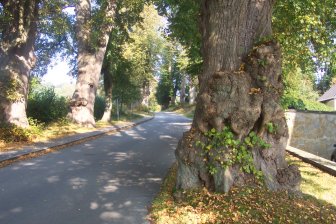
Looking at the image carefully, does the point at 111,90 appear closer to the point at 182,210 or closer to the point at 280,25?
the point at 280,25

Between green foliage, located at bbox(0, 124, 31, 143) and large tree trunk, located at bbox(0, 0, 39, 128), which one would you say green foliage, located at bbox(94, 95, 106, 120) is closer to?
large tree trunk, located at bbox(0, 0, 39, 128)

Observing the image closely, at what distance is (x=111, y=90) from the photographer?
1291 inches

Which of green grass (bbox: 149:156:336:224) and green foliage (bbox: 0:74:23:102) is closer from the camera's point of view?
green grass (bbox: 149:156:336:224)

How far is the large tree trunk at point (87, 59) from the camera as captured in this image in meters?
24.3

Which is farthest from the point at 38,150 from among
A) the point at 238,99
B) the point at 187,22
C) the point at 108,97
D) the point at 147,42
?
the point at 147,42

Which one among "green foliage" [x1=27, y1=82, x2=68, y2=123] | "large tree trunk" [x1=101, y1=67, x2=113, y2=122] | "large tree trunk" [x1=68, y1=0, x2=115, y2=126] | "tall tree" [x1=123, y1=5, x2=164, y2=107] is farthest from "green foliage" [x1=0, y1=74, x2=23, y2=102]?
"tall tree" [x1=123, y1=5, x2=164, y2=107]

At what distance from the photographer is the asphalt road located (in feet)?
21.1

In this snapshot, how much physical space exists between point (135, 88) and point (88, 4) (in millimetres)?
12302

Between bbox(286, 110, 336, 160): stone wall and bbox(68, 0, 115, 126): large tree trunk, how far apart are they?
504 inches

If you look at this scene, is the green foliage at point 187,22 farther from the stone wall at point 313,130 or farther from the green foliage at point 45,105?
the green foliage at point 45,105

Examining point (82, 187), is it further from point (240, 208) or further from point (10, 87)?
point (10, 87)

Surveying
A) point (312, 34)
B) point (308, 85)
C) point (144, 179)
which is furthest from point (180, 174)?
point (308, 85)

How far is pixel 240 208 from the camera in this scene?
238 inches

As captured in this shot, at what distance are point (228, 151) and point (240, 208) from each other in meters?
1.13
